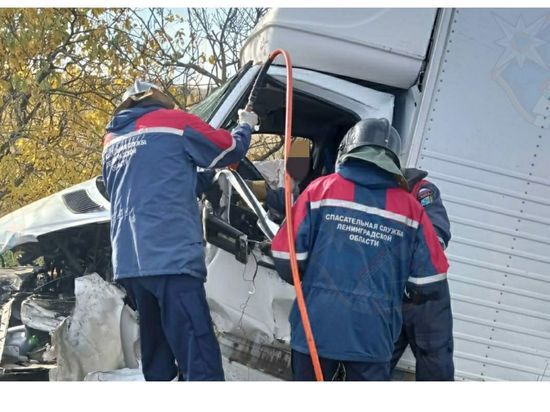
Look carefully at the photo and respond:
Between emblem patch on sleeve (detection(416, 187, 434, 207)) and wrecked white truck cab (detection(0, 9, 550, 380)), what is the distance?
1.32ft

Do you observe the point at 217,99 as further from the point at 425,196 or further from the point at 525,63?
the point at 525,63

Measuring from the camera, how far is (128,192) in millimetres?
3035

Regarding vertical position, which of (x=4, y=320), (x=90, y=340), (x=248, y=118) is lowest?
(x=4, y=320)

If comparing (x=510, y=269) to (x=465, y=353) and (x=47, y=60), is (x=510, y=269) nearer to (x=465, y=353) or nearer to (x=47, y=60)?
(x=465, y=353)

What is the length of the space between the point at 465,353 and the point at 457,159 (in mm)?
1077

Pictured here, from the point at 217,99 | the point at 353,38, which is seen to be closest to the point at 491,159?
the point at 353,38

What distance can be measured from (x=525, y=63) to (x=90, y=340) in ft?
9.60

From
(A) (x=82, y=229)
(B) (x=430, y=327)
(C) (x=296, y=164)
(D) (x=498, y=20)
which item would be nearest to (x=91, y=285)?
(A) (x=82, y=229)

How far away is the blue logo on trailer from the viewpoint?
3592 mm

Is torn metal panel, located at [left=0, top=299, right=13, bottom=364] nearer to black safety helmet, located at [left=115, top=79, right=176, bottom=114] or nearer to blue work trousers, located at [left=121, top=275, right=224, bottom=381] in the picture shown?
blue work trousers, located at [left=121, top=275, right=224, bottom=381]

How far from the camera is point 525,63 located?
3.59 m

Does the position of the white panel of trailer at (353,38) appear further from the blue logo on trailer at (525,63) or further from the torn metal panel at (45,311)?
the torn metal panel at (45,311)

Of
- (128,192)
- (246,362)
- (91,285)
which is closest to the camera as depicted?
(128,192)

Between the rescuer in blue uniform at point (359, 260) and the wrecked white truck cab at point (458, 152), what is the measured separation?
687 mm
